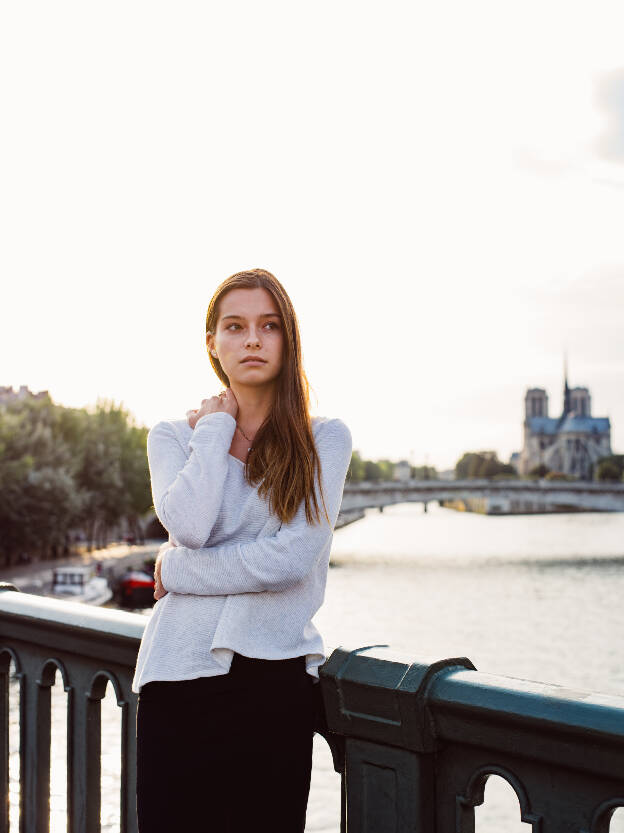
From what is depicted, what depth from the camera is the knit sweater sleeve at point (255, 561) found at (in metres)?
1.90

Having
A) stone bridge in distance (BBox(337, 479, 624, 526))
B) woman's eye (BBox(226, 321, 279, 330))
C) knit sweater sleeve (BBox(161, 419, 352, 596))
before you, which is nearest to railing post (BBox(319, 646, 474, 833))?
knit sweater sleeve (BBox(161, 419, 352, 596))

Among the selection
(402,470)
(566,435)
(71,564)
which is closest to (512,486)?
(71,564)

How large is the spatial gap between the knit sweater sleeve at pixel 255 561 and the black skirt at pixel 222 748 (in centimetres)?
14

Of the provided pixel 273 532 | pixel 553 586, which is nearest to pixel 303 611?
pixel 273 532

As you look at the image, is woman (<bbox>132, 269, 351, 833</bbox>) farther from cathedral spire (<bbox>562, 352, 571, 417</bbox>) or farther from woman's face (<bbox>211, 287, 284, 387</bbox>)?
cathedral spire (<bbox>562, 352, 571, 417</bbox>)

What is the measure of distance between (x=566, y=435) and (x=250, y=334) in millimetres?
124804

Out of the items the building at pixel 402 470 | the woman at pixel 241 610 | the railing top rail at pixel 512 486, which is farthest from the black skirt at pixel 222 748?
the building at pixel 402 470

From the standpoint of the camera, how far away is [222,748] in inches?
73.5

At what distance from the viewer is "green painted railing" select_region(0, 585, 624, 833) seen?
156 centimetres

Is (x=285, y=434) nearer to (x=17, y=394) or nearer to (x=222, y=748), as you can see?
(x=222, y=748)

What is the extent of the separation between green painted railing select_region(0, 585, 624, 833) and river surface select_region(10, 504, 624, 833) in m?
0.09

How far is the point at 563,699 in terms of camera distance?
5.14 ft

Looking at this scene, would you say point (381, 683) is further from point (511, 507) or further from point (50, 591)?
point (511, 507)

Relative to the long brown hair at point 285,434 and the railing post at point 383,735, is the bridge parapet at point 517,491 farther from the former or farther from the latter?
the railing post at point 383,735
